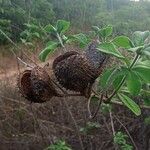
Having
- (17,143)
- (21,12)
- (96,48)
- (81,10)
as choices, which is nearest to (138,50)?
(96,48)

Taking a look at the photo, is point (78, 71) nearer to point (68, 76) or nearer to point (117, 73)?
point (68, 76)

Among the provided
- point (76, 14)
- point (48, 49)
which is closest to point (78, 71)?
point (48, 49)

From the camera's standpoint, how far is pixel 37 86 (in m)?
0.89

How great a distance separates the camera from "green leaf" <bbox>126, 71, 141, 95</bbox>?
976mm

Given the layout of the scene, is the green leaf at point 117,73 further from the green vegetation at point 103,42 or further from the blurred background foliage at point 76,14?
the blurred background foliage at point 76,14

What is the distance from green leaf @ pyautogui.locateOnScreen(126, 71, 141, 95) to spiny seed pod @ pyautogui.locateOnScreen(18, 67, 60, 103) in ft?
0.57

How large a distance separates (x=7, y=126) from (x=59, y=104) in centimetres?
88

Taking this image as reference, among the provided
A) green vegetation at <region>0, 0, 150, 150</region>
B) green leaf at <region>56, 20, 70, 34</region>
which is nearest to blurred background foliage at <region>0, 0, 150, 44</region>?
green vegetation at <region>0, 0, 150, 150</region>

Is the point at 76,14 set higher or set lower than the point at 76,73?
lower

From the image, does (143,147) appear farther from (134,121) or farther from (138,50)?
(138,50)

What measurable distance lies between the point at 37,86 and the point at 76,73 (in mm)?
86

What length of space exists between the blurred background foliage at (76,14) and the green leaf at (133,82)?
10609 millimetres

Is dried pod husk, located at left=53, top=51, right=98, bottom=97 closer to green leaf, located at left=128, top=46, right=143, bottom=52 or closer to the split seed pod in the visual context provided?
the split seed pod

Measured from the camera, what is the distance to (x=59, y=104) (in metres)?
7.11
